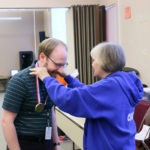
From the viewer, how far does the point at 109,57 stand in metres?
1.62

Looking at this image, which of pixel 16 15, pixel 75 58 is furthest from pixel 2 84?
pixel 75 58

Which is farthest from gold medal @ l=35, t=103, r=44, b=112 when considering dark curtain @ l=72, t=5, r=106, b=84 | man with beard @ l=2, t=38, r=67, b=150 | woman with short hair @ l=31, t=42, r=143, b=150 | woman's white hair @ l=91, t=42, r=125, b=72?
dark curtain @ l=72, t=5, r=106, b=84

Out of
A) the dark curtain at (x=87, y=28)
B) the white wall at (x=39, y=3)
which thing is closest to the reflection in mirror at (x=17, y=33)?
the white wall at (x=39, y=3)

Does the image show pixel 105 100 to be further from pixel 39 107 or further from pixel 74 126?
pixel 74 126

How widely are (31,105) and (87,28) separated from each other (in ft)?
10.7

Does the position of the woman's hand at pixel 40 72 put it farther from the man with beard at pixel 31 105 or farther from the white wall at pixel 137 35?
the white wall at pixel 137 35

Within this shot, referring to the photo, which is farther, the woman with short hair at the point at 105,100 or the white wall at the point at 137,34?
the white wall at the point at 137,34

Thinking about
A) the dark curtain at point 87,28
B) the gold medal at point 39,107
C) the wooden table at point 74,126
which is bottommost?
the wooden table at point 74,126

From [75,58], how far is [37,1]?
3.41ft

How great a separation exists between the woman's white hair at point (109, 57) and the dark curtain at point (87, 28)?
3191mm

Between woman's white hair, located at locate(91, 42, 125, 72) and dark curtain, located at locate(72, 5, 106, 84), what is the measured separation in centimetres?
319

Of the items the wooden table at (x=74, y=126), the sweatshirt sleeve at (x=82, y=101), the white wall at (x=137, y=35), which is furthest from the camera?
the white wall at (x=137, y=35)

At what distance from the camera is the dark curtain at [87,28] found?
15.8ft

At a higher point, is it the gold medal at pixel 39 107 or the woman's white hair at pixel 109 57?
the woman's white hair at pixel 109 57
